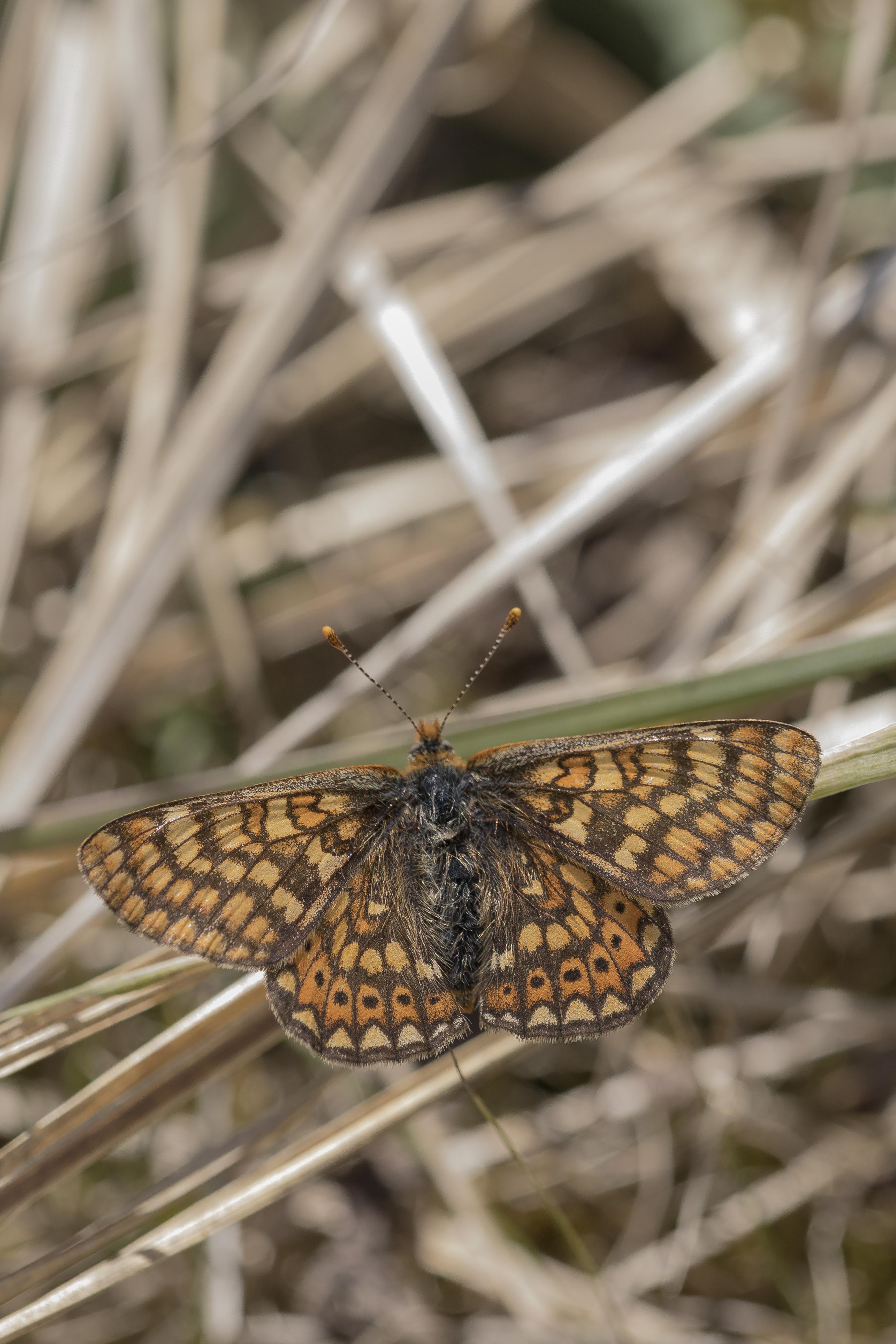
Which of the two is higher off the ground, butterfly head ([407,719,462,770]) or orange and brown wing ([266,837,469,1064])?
butterfly head ([407,719,462,770])

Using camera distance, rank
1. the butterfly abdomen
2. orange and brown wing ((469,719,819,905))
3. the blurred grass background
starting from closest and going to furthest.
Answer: orange and brown wing ((469,719,819,905))
the butterfly abdomen
the blurred grass background

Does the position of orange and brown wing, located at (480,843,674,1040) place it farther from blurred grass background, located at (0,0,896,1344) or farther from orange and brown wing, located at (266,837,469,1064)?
blurred grass background, located at (0,0,896,1344)

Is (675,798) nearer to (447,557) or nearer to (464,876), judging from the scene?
(464,876)

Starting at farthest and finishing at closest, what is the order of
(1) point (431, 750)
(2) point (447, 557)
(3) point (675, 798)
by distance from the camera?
(2) point (447, 557) < (1) point (431, 750) < (3) point (675, 798)

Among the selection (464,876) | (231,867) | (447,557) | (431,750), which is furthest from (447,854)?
(447,557)

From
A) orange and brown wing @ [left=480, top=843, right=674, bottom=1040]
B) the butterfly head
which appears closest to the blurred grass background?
the butterfly head

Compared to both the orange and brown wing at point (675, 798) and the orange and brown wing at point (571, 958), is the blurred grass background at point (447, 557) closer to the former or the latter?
the orange and brown wing at point (675, 798)

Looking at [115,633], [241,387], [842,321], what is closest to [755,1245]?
[115,633]

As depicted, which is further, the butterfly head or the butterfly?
the butterfly head
